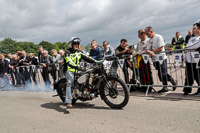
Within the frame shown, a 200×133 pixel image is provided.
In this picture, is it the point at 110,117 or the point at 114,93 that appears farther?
the point at 114,93

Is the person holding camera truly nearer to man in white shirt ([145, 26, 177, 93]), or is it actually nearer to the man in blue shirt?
the man in blue shirt

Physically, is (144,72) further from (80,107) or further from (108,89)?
(80,107)

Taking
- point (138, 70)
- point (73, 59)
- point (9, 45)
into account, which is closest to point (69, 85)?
point (73, 59)

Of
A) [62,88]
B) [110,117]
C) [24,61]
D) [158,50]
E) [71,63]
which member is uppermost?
[24,61]

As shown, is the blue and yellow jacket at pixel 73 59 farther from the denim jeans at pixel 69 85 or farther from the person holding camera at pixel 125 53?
the person holding camera at pixel 125 53

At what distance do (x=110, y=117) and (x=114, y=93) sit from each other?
28.5 inches

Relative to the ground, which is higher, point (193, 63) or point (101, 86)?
point (193, 63)

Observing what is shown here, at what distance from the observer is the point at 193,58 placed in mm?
5137

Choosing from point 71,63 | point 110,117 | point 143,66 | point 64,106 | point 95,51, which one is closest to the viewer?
point 110,117

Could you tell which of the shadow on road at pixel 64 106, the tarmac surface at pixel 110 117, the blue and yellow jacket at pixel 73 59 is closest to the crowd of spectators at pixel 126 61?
the tarmac surface at pixel 110 117

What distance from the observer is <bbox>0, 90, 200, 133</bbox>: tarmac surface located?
3.32m

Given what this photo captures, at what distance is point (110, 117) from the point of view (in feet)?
13.0

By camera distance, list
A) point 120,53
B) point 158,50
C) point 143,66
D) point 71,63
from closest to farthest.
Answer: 1. point 71,63
2. point 158,50
3. point 143,66
4. point 120,53

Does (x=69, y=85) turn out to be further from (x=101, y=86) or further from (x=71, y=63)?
(x=101, y=86)
